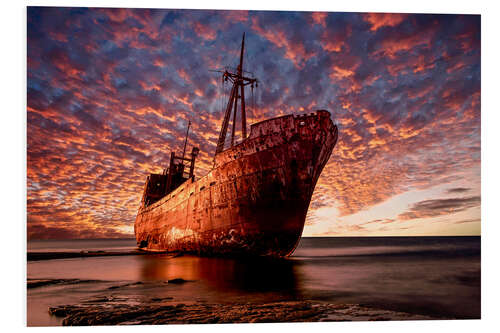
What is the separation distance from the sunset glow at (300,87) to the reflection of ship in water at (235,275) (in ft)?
7.46

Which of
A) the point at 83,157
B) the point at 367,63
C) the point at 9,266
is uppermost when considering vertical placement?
the point at 367,63

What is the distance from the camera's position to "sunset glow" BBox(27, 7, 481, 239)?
621 centimetres

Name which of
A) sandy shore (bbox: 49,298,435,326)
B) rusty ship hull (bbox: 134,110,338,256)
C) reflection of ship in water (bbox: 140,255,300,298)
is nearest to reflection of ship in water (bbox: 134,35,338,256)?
rusty ship hull (bbox: 134,110,338,256)

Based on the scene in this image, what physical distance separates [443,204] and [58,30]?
905cm

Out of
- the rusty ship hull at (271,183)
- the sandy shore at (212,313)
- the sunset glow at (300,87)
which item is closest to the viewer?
the sandy shore at (212,313)

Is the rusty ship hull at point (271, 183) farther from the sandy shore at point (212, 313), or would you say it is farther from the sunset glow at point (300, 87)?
the sandy shore at point (212, 313)

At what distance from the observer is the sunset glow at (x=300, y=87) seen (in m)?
6.21

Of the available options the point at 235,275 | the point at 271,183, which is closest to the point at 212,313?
the point at 235,275

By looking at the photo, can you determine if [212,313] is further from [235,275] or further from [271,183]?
[271,183]

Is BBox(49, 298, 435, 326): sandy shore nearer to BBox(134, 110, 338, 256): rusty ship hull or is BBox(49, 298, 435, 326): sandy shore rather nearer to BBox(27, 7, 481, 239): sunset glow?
BBox(27, 7, 481, 239): sunset glow

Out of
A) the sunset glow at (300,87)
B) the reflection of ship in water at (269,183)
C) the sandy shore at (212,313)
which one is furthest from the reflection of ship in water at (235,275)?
the sunset glow at (300,87)

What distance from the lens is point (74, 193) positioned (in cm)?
720
